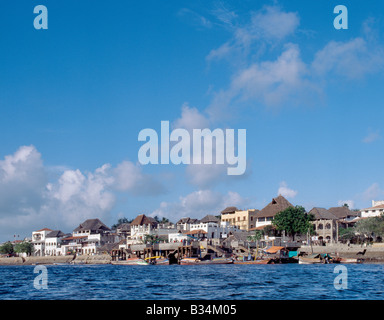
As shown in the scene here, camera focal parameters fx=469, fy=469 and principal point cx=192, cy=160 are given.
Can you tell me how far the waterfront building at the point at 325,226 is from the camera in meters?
112

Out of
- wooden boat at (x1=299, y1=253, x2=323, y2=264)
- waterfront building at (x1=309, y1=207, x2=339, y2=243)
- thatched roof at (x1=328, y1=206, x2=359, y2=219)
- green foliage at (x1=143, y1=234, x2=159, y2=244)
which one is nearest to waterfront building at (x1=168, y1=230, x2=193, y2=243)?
green foliage at (x1=143, y1=234, x2=159, y2=244)

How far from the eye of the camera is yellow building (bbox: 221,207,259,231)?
→ 5394 inches

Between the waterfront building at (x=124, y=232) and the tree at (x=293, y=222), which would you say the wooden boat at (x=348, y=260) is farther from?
the waterfront building at (x=124, y=232)

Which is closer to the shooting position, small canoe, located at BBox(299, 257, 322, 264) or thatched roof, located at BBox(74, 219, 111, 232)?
small canoe, located at BBox(299, 257, 322, 264)

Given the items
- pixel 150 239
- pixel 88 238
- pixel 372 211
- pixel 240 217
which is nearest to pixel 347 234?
pixel 372 211

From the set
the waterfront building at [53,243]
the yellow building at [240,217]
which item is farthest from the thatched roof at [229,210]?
the waterfront building at [53,243]

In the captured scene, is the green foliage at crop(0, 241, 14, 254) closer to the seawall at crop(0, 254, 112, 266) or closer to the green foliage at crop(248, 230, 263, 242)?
the seawall at crop(0, 254, 112, 266)

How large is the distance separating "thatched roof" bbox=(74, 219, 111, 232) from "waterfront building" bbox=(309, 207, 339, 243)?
71243 mm

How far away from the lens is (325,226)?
374 ft

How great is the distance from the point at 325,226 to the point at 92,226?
76.9 metres

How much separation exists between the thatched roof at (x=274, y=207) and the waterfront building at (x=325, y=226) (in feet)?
36.0

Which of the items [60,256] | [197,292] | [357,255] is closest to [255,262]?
[357,255]
